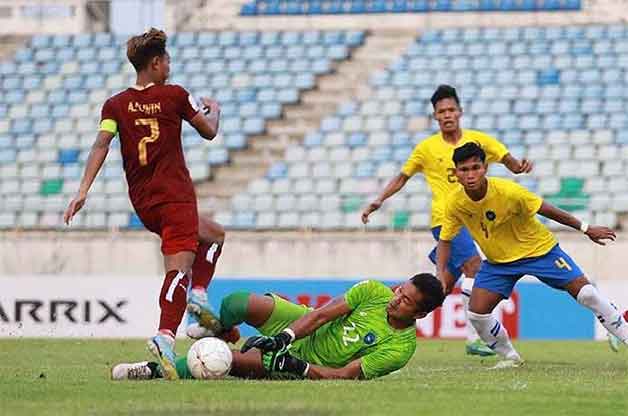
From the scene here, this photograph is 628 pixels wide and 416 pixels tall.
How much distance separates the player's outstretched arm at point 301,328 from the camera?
9.14 m

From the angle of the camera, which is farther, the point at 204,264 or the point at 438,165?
the point at 438,165

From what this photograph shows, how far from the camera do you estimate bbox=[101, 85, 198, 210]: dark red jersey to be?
393 inches

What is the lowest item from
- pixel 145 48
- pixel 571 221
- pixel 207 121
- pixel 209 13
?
pixel 571 221

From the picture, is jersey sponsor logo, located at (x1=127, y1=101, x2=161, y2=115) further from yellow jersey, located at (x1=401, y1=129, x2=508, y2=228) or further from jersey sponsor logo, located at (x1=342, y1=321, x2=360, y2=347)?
yellow jersey, located at (x1=401, y1=129, x2=508, y2=228)

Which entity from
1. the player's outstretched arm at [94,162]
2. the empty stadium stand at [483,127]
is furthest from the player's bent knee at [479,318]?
the empty stadium stand at [483,127]

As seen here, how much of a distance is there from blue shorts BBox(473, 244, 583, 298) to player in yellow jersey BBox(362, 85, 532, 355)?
146 cm

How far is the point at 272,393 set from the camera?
327 inches

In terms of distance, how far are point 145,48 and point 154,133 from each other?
60 cm

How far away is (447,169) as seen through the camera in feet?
43.7

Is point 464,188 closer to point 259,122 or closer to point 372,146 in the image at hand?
point 372,146

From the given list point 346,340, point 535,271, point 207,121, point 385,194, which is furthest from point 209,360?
point 385,194

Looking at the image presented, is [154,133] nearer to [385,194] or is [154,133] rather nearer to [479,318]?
[479,318]

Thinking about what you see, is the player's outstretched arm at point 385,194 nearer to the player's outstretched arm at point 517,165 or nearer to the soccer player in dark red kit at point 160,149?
the player's outstretched arm at point 517,165

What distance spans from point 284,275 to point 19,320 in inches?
167
